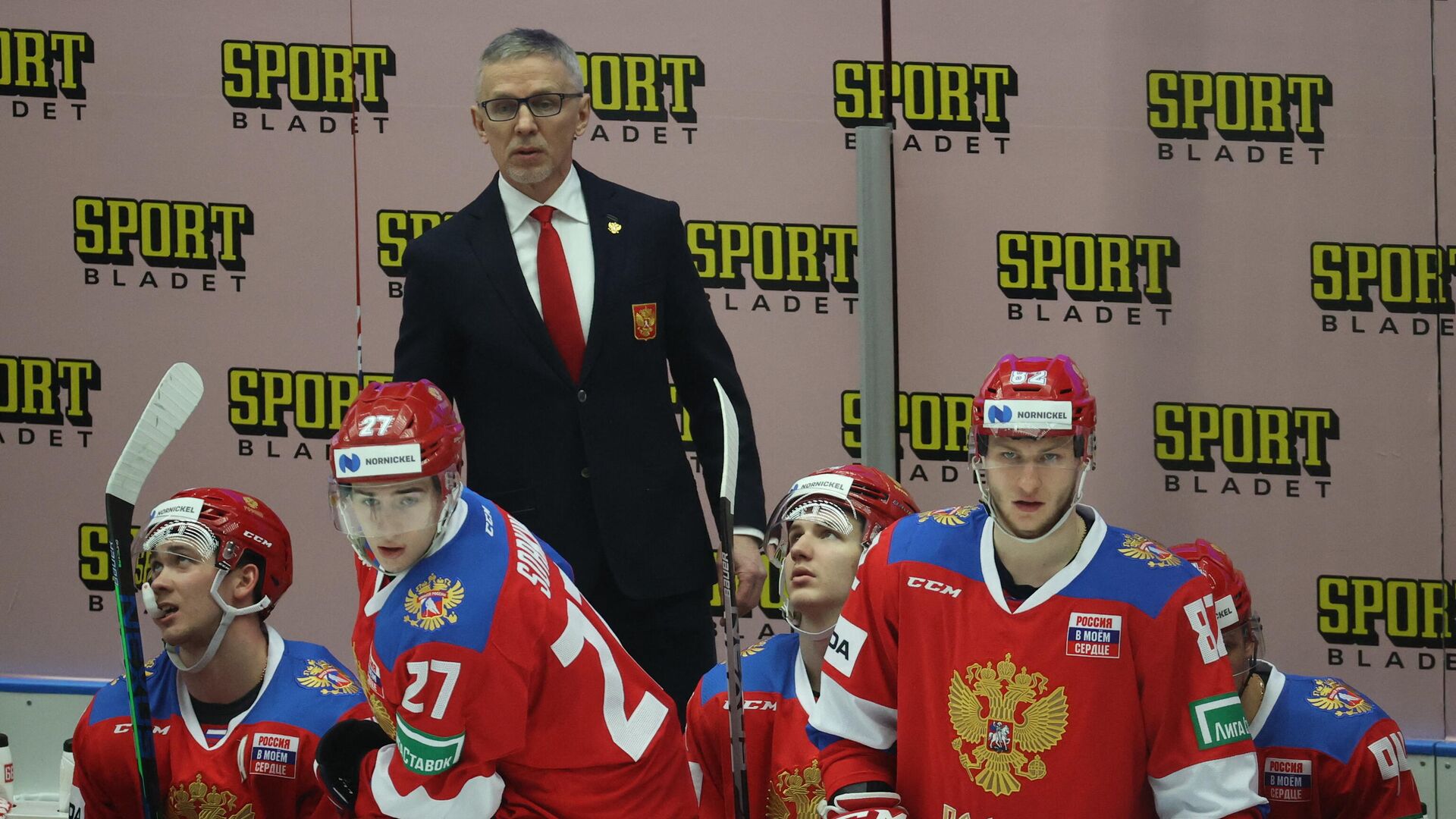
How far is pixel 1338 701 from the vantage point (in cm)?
307

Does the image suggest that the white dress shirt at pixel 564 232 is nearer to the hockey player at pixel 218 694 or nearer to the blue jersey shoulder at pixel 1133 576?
the hockey player at pixel 218 694

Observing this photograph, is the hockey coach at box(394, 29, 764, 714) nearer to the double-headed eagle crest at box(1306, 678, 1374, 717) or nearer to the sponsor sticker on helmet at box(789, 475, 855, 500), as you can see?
the sponsor sticker on helmet at box(789, 475, 855, 500)

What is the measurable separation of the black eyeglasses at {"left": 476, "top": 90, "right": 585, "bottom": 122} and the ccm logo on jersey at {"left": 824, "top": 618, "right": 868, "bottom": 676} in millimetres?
1162

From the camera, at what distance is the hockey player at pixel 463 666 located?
229cm

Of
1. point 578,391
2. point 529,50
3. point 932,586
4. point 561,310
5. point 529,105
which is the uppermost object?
point 529,50

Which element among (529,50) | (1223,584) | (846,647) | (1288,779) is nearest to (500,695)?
(846,647)

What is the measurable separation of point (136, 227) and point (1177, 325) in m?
3.00

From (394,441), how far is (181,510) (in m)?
1.04

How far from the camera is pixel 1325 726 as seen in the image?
9.91ft

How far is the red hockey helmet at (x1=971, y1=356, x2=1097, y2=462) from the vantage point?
7.90 ft

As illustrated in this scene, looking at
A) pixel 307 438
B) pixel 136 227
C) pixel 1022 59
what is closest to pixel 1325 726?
pixel 1022 59

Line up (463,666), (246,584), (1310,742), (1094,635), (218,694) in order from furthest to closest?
(246,584) → (218,694) → (1310,742) → (1094,635) → (463,666)

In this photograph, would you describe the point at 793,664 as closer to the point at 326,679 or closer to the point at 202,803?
the point at 326,679

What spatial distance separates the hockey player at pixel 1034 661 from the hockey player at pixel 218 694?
3.53 feet
